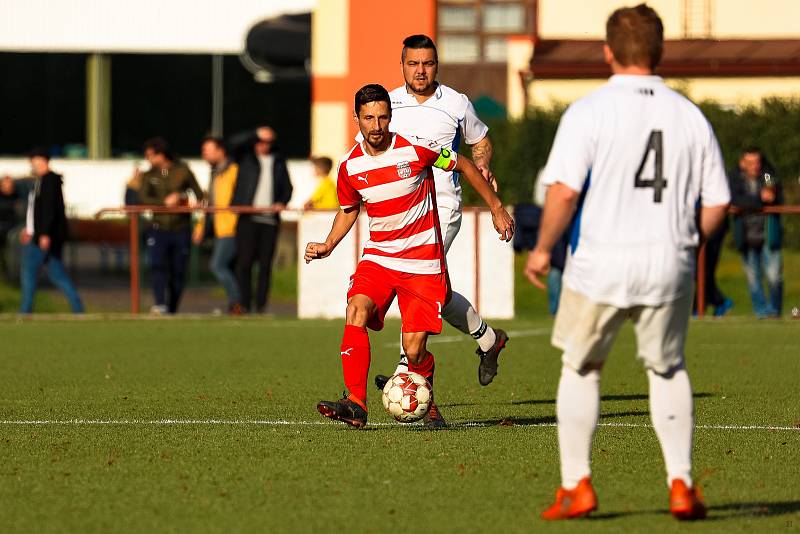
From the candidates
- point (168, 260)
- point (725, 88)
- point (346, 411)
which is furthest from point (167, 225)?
point (725, 88)

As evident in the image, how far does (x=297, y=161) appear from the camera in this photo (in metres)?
41.6

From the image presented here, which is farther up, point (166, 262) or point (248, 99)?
point (248, 99)

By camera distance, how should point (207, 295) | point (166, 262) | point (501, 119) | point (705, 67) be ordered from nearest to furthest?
point (166, 262) → point (207, 295) → point (501, 119) → point (705, 67)

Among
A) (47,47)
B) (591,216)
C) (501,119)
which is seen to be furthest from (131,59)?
(591,216)

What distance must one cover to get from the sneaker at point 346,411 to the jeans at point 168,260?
37.7 ft

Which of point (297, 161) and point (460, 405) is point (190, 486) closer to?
point (460, 405)

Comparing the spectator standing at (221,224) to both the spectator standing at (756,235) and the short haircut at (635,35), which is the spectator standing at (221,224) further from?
the short haircut at (635,35)

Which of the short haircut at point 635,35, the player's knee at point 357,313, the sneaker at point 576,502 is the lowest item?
the sneaker at point 576,502

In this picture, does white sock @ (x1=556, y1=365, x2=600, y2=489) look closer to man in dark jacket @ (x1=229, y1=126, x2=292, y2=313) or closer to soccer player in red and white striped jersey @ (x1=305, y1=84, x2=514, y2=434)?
soccer player in red and white striped jersey @ (x1=305, y1=84, x2=514, y2=434)

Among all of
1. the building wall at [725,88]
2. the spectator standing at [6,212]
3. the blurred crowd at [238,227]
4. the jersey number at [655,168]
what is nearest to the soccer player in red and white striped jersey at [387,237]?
the jersey number at [655,168]

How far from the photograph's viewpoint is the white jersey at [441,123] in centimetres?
1016

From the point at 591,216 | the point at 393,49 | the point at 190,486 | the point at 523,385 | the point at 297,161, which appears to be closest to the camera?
the point at 591,216

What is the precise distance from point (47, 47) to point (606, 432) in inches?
1344

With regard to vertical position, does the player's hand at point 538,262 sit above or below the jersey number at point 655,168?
below
